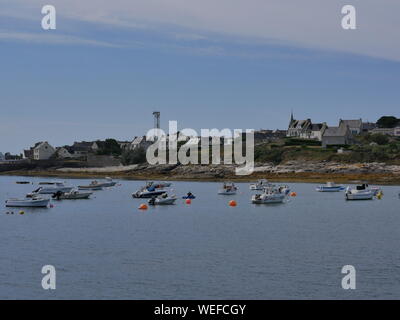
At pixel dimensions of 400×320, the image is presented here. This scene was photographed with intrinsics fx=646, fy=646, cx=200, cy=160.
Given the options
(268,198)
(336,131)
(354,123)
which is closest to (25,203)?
(268,198)

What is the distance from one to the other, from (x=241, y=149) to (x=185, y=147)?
19548 millimetres

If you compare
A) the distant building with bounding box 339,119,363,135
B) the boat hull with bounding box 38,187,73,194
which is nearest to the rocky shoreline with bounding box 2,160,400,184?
the distant building with bounding box 339,119,363,135

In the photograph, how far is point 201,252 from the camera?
45688 millimetres

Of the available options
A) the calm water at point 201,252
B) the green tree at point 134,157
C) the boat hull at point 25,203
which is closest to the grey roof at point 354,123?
the green tree at point 134,157

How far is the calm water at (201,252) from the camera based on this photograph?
34.5 metres

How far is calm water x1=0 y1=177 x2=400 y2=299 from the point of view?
34.5 meters

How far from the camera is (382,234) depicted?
54.8m

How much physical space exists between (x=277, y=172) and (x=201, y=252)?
10552cm

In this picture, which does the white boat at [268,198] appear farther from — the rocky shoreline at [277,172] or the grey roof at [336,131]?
the grey roof at [336,131]

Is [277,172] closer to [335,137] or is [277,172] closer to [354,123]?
[335,137]

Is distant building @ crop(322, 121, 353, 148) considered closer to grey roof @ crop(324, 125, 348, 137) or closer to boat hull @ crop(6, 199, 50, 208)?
grey roof @ crop(324, 125, 348, 137)

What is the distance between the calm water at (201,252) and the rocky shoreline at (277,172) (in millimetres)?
58113

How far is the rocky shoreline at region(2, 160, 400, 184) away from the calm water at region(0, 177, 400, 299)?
58113 millimetres
